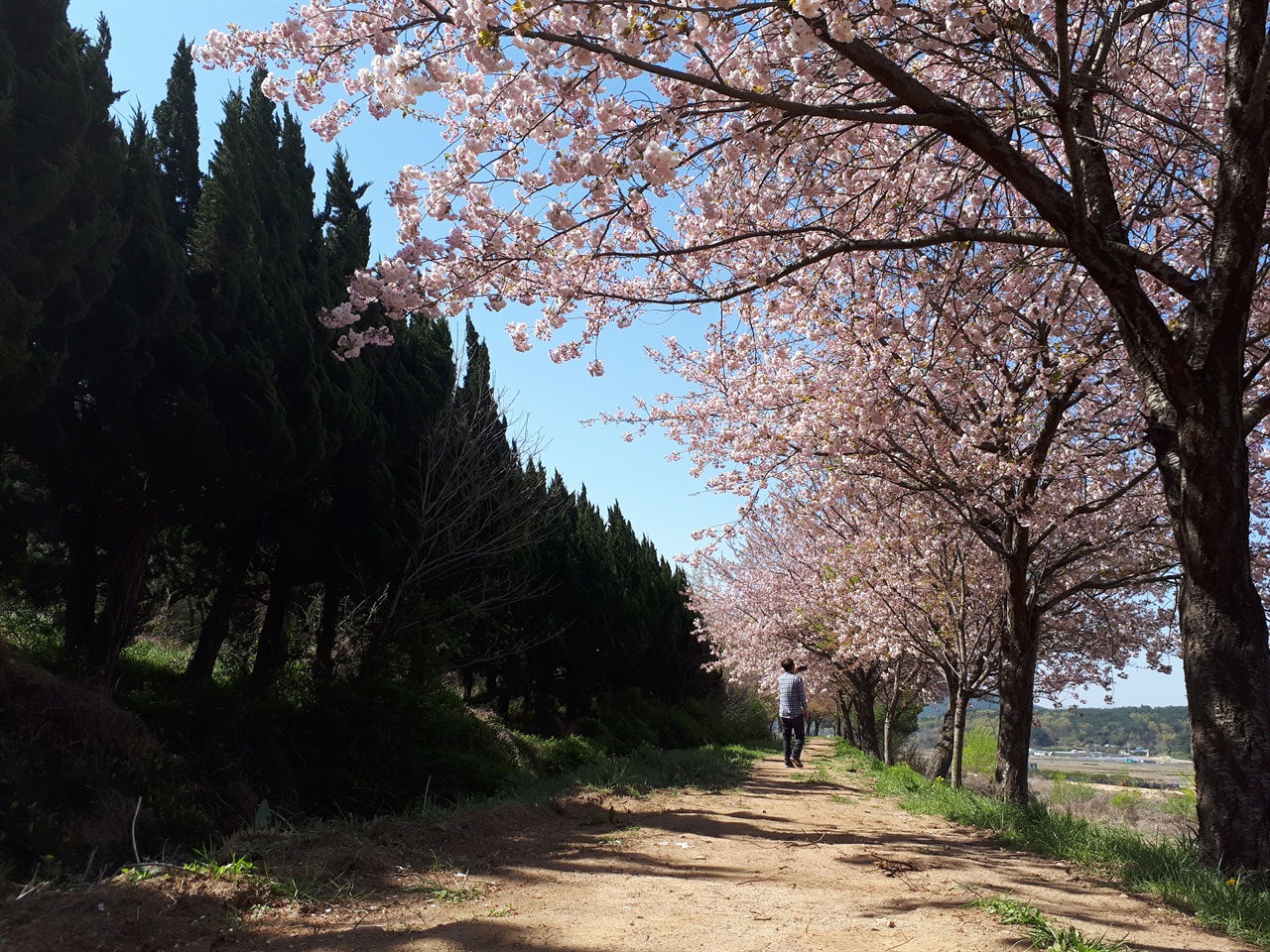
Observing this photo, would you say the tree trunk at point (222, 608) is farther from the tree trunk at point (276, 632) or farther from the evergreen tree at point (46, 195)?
the evergreen tree at point (46, 195)

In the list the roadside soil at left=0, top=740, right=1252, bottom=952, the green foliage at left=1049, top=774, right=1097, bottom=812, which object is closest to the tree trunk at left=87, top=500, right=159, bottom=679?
the roadside soil at left=0, top=740, right=1252, bottom=952

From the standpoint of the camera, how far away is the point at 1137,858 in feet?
16.4

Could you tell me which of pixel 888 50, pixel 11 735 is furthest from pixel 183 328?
pixel 888 50

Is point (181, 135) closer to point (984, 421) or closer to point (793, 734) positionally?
point (984, 421)

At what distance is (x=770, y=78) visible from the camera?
18.7ft

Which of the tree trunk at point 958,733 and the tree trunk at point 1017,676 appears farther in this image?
the tree trunk at point 958,733

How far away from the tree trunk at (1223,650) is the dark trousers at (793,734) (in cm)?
902

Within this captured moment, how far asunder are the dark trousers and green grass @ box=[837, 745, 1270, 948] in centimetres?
534

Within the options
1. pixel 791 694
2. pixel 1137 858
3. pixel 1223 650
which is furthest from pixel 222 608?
pixel 1223 650

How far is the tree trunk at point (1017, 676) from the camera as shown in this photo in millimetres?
8906

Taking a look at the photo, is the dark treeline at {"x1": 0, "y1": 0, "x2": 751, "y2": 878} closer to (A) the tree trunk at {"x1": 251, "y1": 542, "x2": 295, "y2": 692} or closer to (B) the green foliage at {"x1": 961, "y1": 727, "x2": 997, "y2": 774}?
(A) the tree trunk at {"x1": 251, "y1": 542, "x2": 295, "y2": 692}

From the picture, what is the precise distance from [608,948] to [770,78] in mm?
5300

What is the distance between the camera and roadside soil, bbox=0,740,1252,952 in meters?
2.98

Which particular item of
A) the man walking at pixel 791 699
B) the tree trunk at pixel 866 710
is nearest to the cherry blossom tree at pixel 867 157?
the man walking at pixel 791 699
